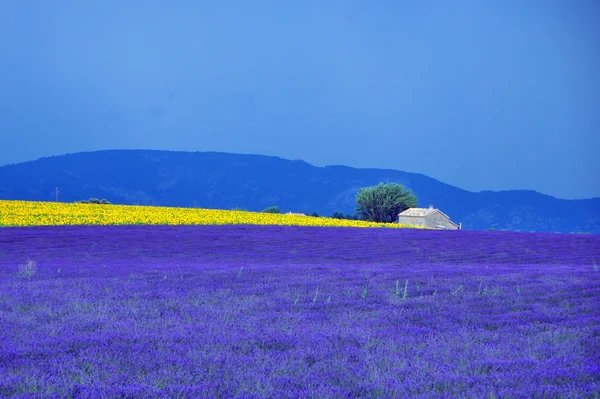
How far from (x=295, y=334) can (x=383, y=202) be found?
61.8 m

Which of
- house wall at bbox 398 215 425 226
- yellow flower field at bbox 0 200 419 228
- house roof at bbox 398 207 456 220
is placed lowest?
yellow flower field at bbox 0 200 419 228

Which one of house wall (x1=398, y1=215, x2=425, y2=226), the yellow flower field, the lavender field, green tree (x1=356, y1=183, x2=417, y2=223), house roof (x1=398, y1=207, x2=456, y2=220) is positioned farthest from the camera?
green tree (x1=356, y1=183, x2=417, y2=223)

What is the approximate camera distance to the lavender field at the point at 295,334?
439 centimetres

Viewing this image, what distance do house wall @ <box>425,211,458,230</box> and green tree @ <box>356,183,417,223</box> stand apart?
322 cm

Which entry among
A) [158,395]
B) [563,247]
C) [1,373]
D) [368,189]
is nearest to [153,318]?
[1,373]

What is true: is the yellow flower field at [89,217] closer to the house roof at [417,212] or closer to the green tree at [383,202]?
the house roof at [417,212]

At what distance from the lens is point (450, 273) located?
12.1 meters

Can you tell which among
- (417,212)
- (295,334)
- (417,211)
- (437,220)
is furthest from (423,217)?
(295,334)

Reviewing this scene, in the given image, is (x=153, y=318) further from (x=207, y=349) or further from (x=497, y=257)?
(x=497, y=257)

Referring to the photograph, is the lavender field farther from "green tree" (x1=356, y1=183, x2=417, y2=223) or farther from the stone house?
"green tree" (x1=356, y1=183, x2=417, y2=223)

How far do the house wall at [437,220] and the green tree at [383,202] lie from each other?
10.6ft

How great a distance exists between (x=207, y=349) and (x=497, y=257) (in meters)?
16.8

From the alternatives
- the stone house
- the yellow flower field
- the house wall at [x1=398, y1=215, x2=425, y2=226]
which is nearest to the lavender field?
the yellow flower field

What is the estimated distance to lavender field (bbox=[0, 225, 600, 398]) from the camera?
439 cm
